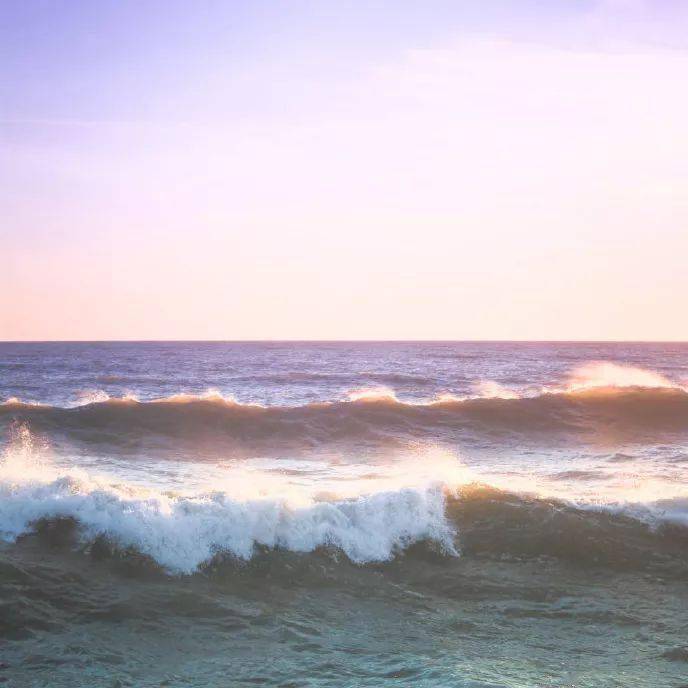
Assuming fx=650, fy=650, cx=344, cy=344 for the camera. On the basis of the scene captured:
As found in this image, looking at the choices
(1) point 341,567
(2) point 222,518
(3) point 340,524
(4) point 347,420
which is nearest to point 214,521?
(2) point 222,518

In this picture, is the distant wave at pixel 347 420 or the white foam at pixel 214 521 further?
the distant wave at pixel 347 420

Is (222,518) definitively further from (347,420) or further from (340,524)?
(347,420)

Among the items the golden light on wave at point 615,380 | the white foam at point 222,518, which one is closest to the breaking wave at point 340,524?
the white foam at point 222,518

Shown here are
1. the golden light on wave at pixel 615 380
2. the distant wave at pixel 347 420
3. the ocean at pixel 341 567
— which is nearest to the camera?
the ocean at pixel 341 567

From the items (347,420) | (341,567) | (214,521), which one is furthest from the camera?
(347,420)

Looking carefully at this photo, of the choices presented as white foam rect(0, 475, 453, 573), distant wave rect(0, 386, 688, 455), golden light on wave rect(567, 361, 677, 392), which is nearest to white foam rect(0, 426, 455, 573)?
white foam rect(0, 475, 453, 573)

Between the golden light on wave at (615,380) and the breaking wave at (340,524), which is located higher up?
the golden light on wave at (615,380)

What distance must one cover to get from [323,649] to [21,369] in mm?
50455

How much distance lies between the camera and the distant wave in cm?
1892

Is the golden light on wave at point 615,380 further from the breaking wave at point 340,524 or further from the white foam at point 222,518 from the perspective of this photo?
the white foam at point 222,518

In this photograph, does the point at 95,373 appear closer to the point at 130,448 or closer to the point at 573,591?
the point at 130,448

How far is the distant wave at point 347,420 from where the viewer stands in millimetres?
18922

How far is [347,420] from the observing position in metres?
21.0

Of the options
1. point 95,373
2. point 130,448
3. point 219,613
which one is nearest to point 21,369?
point 95,373
